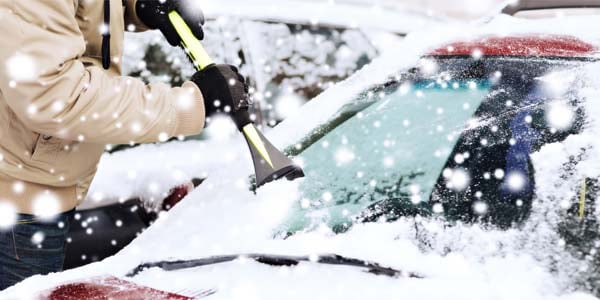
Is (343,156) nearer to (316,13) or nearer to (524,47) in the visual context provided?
(524,47)

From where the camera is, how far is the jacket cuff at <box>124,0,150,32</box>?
220 centimetres

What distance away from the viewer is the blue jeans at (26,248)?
1938mm

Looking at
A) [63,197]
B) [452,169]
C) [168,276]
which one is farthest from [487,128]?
[63,197]

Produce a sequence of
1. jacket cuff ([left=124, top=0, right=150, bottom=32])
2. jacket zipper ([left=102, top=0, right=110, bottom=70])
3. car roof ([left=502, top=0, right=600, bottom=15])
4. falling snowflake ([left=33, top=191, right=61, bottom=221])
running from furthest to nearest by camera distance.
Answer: jacket cuff ([left=124, top=0, right=150, bottom=32]), car roof ([left=502, top=0, right=600, bottom=15]), falling snowflake ([left=33, top=191, right=61, bottom=221]), jacket zipper ([left=102, top=0, right=110, bottom=70])

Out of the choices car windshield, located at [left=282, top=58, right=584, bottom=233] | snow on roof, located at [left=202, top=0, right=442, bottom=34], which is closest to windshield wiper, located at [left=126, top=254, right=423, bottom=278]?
car windshield, located at [left=282, top=58, right=584, bottom=233]

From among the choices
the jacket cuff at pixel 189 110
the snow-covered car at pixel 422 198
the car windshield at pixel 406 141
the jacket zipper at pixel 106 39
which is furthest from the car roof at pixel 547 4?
the jacket zipper at pixel 106 39

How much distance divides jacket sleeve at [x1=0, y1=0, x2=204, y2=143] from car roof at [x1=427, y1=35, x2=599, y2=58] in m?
0.75

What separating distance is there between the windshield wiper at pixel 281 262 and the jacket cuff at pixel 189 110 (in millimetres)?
354

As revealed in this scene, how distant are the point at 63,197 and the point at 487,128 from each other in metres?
1.23

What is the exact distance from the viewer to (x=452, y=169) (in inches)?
64.8

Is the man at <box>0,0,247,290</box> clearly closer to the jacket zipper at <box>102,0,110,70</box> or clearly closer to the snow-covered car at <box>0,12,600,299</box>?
the jacket zipper at <box>102,0,110,70</box>

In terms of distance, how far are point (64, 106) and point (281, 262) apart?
637 mm

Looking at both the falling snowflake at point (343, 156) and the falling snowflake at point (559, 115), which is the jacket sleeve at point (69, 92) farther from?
the falling snowflake at point (559, 115)

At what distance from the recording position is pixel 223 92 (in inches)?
68.7
